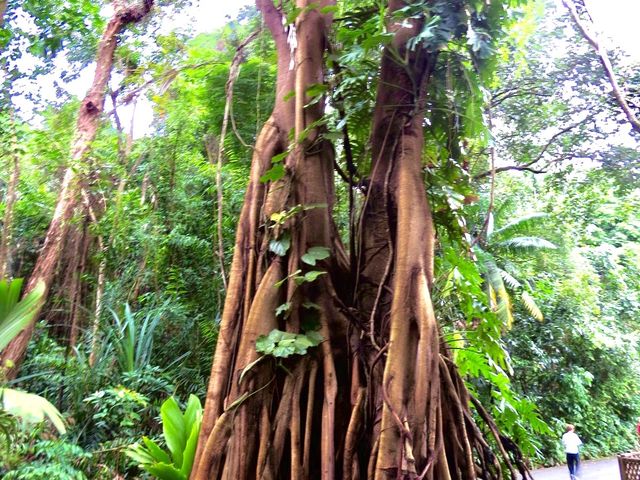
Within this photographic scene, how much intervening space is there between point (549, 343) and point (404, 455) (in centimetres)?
1153

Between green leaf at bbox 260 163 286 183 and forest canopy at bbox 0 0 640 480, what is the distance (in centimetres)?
4

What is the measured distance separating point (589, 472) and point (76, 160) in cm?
1127

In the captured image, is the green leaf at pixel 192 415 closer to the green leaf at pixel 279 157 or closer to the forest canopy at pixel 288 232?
the forest canopy at pixel 288 232

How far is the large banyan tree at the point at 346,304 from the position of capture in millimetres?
3301

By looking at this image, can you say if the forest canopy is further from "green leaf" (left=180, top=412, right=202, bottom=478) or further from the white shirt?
the white shirt

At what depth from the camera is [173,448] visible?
4.23m

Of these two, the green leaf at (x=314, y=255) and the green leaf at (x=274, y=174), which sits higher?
the green leaf at (x=274, y=174)

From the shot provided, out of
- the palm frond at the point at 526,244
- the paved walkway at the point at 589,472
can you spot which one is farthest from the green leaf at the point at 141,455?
the palm frond at the point at 526,244

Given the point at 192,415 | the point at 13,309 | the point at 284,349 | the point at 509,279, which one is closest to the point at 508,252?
the point at 509,279

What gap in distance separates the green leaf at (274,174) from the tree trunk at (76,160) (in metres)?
3.69

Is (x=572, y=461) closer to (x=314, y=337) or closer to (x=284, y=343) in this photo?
(x=314, y=337)

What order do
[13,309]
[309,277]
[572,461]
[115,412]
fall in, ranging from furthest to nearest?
[572,461], [115,412], [13,309], [309,277]

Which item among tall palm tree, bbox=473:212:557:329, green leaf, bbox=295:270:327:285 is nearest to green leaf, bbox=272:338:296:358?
green leaf, bbox=295:270:327:285

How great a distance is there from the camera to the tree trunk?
251 inches
